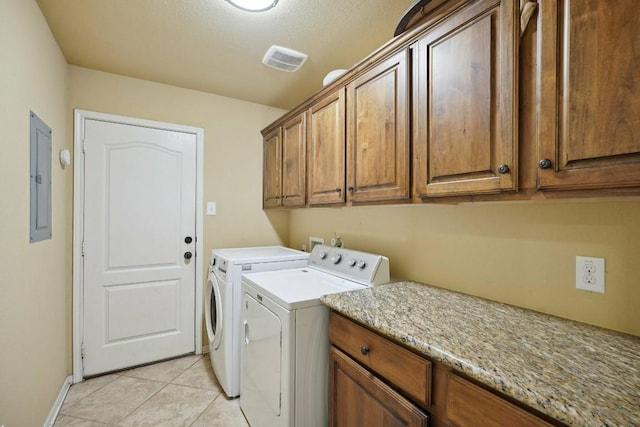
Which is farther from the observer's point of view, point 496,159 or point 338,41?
point 338,41

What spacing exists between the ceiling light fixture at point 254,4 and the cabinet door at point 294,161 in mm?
753

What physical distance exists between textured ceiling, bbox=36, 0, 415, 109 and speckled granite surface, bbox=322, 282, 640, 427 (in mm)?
1512

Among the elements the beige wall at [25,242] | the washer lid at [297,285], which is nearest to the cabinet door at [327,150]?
the washer lid at [297,285]

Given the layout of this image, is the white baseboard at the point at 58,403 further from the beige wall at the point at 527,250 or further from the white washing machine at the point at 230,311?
the beige wall at the point at 527,250

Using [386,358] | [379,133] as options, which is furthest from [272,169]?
[386,358]

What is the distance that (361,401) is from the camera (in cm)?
115

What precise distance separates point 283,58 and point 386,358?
1.93 metres

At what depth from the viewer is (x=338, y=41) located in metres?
1.85

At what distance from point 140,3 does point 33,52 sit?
1.95 feet

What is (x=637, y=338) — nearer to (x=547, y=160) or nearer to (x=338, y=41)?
(x=547, y=160)

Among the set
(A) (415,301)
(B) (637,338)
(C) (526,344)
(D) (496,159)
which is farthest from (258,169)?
(B) (637,338)

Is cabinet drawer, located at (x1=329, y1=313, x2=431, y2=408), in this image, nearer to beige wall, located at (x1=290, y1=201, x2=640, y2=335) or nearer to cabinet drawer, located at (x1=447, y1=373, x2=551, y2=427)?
cabinet drawer, located at (x1=447, y1=373, x2=551, y2=427)

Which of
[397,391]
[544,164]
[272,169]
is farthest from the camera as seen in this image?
[272,169]

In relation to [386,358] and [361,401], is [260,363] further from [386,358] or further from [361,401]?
[386,358]
